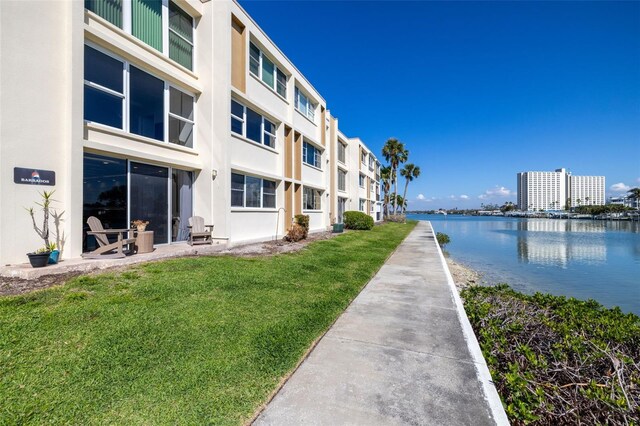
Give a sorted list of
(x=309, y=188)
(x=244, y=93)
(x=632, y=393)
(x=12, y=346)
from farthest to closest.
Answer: (x=309, y=188), (x=244, y=93), (x=12, y=346), (x=632, y=393)

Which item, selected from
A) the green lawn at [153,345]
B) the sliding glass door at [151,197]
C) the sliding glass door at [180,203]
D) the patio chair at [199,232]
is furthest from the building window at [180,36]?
the green lawn at [153,345]

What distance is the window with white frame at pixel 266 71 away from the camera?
14320 millimetres

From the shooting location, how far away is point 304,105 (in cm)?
2052

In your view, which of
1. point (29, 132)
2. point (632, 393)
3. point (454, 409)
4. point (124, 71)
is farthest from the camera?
point (124, 71)

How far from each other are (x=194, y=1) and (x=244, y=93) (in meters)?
3.70

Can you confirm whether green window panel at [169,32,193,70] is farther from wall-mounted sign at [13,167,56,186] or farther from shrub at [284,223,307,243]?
shrub at [284,223,307,243]

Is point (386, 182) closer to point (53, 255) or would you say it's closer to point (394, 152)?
point (394, 152)

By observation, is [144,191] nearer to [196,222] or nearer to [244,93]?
[196,222]

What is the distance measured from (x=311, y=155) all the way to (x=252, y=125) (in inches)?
304

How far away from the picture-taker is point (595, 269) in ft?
52.5

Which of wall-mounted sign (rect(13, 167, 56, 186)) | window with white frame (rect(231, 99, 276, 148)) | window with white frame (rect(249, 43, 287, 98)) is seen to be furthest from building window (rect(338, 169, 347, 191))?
wall-mounted sign (rect(13, 167, 56, 186))

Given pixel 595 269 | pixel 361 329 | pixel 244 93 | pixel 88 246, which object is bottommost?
pixel 595 269

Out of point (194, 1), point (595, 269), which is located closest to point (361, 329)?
point (194, 1)

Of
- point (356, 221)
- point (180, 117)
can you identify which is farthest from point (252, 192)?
point (356, 221)
